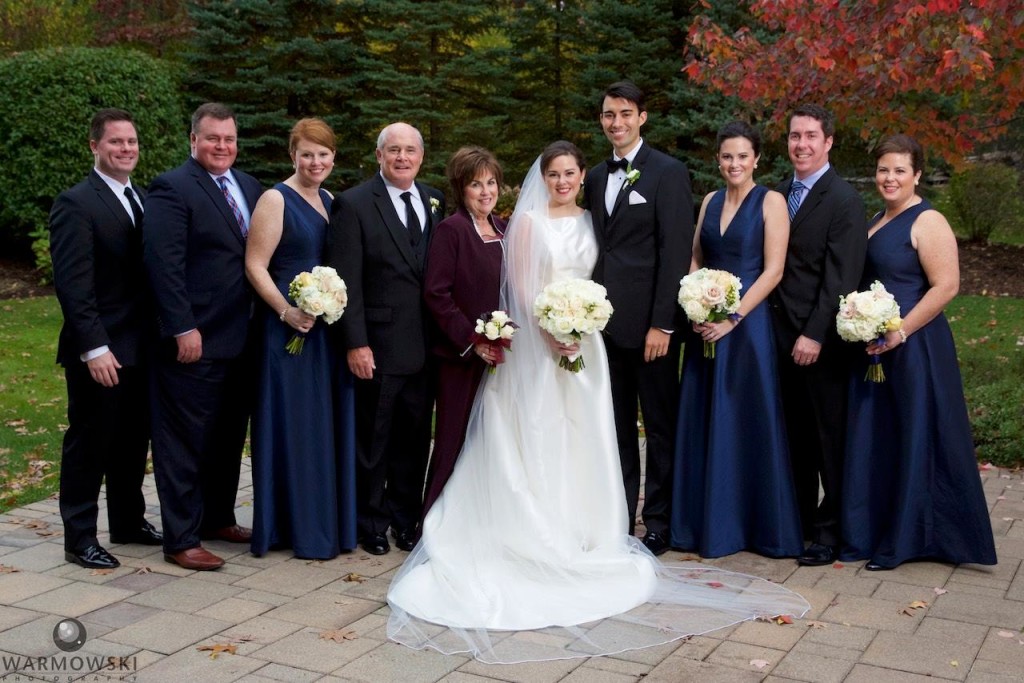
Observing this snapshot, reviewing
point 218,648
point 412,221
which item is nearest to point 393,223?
point 412,221

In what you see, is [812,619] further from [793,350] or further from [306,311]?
[306,311]

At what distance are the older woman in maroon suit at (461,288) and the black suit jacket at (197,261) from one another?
1.00m

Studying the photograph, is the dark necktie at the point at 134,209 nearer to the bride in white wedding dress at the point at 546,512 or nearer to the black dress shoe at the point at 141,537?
the black dress shoe at the point at 141,537

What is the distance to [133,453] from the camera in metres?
5.69

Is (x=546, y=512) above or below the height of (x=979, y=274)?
below

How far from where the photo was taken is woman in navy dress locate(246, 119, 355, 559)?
18.0 feet

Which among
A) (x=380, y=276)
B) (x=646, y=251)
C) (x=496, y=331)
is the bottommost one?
(x=496, y=331)

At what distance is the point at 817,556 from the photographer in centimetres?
550

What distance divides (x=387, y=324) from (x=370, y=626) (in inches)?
65.5

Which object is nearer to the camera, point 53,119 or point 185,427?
point 185,427

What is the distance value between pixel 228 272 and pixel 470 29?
1349cm

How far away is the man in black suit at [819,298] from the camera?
17.6 feet

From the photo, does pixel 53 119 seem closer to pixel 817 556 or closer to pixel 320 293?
pixel 320 293

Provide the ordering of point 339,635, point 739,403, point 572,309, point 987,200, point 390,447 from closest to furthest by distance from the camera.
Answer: point 339,635 → point 572,309 → point 739,403 → point 390,447 → point 987,200
